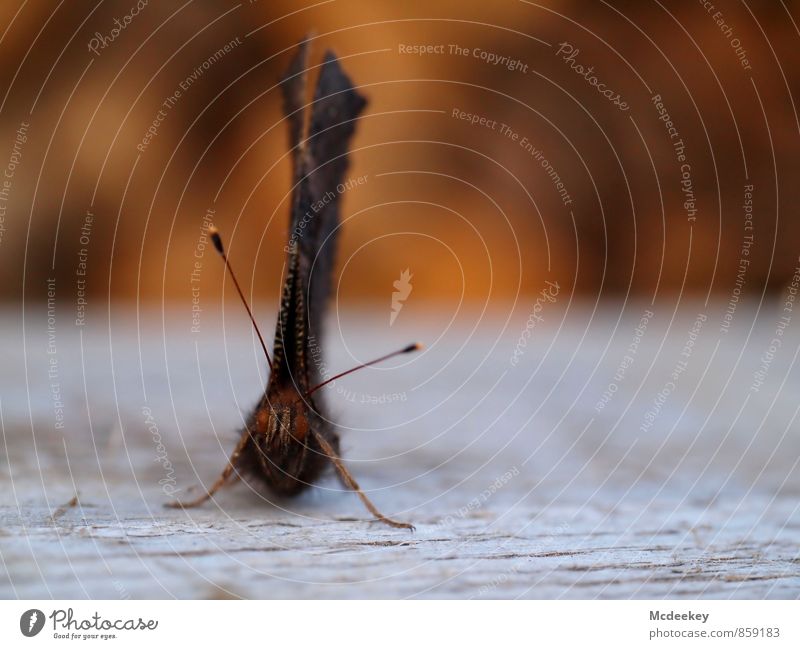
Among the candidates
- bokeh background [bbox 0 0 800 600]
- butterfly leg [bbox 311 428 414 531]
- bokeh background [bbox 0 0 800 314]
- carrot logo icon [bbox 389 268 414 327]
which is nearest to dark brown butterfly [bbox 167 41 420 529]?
butterfly leg [bbox 311 428 414 531]

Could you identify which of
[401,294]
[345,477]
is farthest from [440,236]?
[345,477]

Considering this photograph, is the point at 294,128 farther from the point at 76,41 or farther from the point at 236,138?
the point at 76,41

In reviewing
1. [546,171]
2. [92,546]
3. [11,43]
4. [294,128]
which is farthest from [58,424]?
[546,171]

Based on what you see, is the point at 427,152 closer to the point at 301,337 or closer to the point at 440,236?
the point at 440,236

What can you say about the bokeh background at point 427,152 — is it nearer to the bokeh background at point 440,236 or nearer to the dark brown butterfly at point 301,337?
the bokeh background at point 440,236

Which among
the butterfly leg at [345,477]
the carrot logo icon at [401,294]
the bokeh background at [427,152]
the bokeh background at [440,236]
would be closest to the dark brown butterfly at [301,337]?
the butterfly leg at [345,477]
